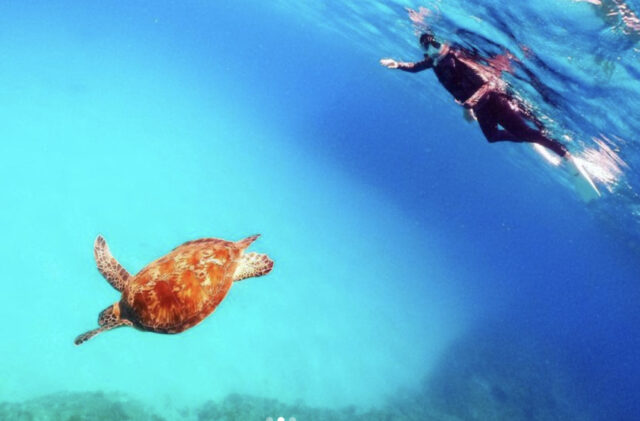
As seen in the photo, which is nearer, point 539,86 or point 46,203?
point 539,86

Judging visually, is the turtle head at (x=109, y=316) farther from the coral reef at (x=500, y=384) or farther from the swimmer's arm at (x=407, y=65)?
the coral reef at (x=500, y=384)

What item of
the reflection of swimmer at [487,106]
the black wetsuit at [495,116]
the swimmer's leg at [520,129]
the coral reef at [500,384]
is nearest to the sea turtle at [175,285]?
the reflection of swimmer at [487,106]

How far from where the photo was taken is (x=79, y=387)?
1585 centimetres

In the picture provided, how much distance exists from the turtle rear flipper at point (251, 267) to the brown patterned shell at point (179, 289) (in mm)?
149

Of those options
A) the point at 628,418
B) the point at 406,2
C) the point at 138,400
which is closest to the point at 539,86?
the point at 406,2

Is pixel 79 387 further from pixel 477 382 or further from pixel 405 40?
pixel 405 40

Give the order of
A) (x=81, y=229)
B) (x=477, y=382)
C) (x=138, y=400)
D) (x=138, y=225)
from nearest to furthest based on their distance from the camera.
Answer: (x=138, y=400) → (x=477, y=382) → (x=81, y=229) → (x=138, y=225)

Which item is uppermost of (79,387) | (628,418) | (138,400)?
(628,418)

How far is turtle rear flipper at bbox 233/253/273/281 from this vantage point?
5.70 meters

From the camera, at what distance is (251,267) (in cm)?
576

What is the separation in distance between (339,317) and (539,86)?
59.0 ft

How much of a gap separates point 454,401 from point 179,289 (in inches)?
741

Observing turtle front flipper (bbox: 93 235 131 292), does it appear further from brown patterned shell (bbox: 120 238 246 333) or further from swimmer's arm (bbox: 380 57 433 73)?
swimmer's arm (bbox: 380 57 433 73)

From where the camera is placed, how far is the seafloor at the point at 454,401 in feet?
42.7
